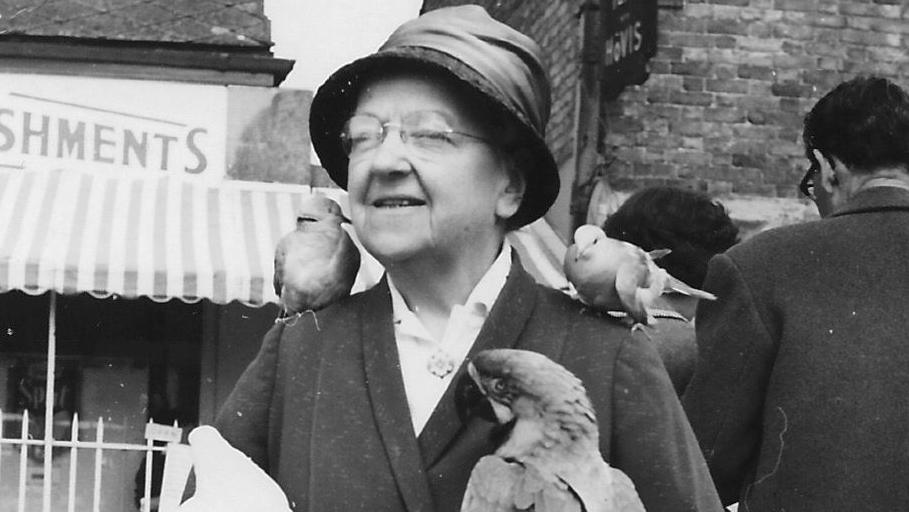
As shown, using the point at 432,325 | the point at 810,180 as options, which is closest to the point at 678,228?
the point at 810,180

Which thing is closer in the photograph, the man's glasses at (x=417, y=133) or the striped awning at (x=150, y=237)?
the man's glasses at (x=417, y=133)

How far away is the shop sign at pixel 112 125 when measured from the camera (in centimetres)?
773

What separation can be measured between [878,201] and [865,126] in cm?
20

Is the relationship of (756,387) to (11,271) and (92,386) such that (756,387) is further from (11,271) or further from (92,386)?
(92,386)

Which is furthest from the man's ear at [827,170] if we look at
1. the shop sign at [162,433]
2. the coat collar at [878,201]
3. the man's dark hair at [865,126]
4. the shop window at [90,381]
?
the shop window at [90,381]

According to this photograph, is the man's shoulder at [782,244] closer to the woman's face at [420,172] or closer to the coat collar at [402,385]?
the coat collar at [402,385]

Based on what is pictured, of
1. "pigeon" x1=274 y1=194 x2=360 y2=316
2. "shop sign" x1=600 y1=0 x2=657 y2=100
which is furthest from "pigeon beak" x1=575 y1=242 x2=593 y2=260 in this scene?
"shop sign" x1=600 y1=0 x2=657 y2=100

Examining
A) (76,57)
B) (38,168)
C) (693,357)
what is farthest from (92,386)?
(693,357)

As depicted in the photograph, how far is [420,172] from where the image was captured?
2.06 m

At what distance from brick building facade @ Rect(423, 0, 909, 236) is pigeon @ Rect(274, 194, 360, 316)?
536 cm

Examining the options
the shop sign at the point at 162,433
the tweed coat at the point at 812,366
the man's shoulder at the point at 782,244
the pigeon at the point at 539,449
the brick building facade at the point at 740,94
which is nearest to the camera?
the pigeon at the point at 539,449

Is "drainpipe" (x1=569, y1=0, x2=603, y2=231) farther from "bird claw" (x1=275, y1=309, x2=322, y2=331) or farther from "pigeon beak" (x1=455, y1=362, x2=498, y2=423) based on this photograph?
"pigeon beak" (x1=455, y1=362, x2=498, y2=423)

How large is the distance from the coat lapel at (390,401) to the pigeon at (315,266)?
0.06 m

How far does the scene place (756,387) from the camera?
10.1ft
